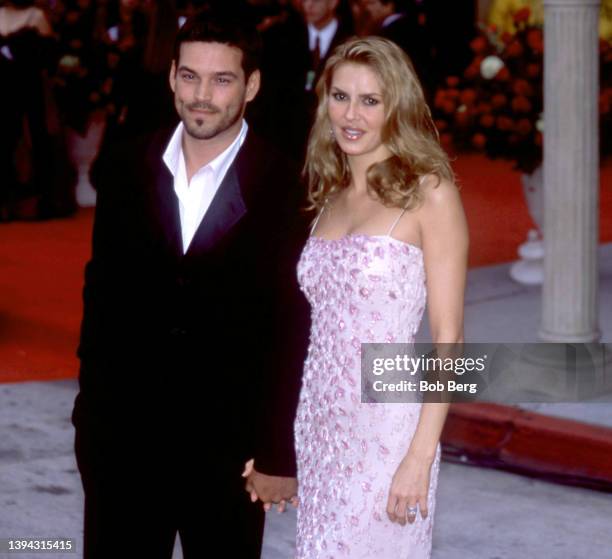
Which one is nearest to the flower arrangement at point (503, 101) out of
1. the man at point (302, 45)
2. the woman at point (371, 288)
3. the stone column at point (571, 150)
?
the man at point (302, 45)

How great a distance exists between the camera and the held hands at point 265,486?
3.75 metres

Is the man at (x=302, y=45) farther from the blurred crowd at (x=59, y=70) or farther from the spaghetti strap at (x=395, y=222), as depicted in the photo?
the spaghetti strap at (x=395, y=222)

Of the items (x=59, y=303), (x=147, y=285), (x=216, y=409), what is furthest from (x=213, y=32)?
(x=59, y=303)

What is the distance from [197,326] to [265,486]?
1.40 ft

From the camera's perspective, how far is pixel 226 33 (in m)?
3.68

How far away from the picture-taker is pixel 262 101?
795 cm

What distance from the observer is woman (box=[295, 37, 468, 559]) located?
11.6ft

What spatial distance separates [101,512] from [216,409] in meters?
0.41

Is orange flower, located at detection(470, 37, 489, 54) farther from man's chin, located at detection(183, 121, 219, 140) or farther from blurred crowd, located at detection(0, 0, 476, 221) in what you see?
man's chin, located at detection(183, 121, 219, 140)

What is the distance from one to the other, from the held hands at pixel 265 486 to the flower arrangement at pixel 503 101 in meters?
5.36

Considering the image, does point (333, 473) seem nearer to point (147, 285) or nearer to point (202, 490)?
point (202, 490)

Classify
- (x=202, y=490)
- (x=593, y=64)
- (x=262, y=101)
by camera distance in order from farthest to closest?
(x=262, y=101), (x=593, y=64), (x=202, y=490)

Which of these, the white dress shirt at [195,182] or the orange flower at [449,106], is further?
the orange flower at [449,106]

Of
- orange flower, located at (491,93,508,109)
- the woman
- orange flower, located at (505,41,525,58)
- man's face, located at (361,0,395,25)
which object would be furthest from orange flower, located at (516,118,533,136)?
the woman
